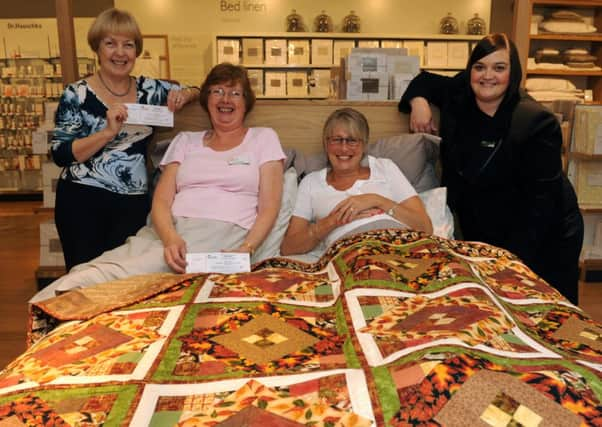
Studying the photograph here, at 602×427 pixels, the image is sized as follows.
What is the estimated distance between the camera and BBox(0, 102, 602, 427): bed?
910mm

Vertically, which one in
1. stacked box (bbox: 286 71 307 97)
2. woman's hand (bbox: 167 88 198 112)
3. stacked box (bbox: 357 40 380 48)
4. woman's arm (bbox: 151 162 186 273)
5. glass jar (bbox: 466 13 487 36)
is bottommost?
woman's arm (bbox: 151 162 186 273)

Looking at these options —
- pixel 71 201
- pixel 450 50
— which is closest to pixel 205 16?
pixel 450 50

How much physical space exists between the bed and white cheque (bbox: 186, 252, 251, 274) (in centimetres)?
6

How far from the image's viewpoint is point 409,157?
2.19 meters

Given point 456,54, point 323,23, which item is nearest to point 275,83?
point 323,23

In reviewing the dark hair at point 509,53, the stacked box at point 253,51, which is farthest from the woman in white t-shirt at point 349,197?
the stacked box at point 253,51

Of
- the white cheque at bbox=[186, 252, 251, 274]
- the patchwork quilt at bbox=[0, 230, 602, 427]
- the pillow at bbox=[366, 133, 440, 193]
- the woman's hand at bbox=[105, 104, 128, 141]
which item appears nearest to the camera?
the patchwork quilt at bbox=[0, 230, 602, 427]

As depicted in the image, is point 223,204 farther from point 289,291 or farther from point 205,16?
point 205,16

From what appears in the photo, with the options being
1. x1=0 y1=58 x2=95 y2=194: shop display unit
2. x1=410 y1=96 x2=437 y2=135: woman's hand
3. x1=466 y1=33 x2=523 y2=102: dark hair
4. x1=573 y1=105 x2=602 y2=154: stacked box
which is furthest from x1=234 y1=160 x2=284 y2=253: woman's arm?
x1=0 y1=58 x2=95 y2=194: shop display unit

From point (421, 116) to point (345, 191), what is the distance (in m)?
0.54

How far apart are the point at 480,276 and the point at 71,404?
1122mm

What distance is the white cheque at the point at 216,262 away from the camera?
1.67 meters

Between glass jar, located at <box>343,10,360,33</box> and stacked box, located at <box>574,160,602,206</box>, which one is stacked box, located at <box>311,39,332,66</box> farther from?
stacked box, located at <box>574,160,602,206</box>

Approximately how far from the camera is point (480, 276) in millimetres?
1534
